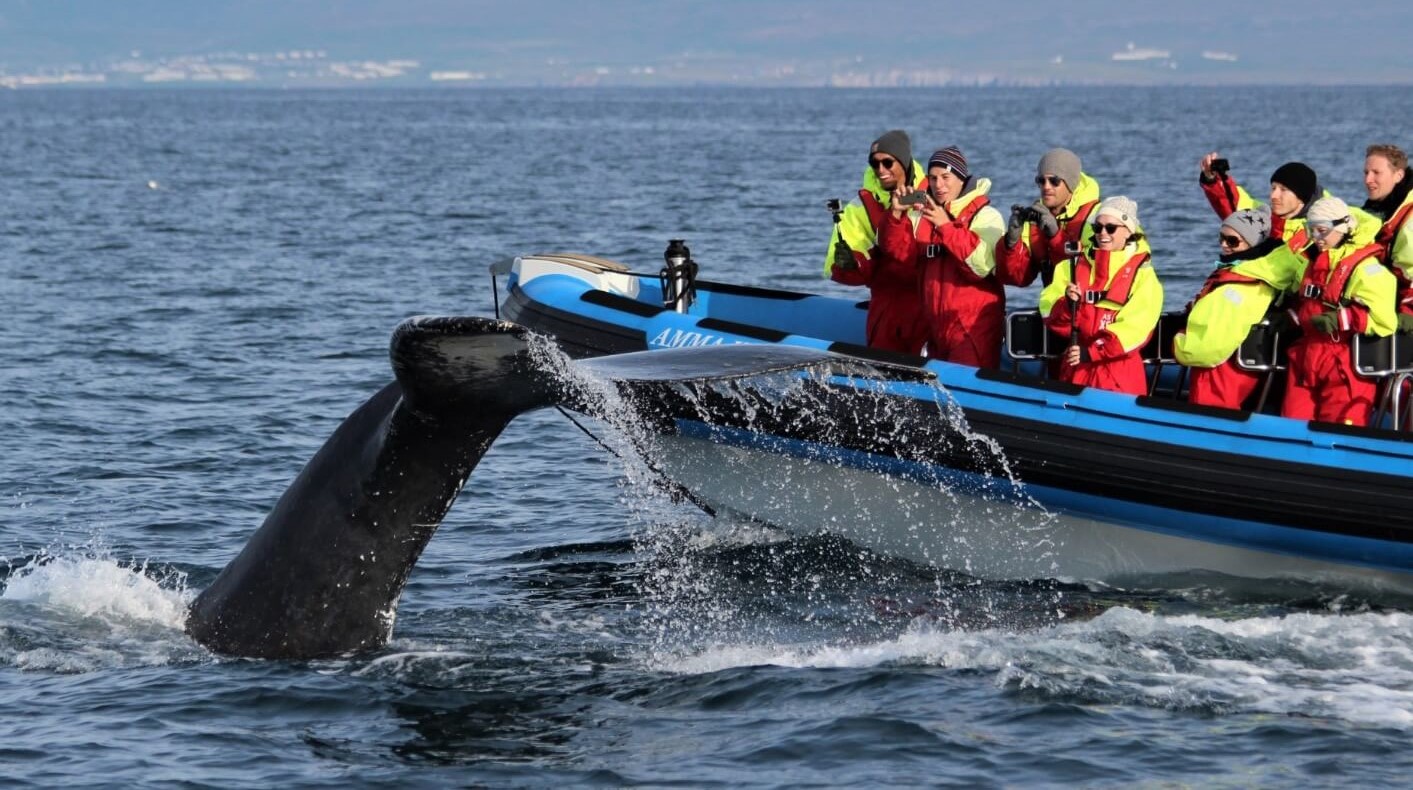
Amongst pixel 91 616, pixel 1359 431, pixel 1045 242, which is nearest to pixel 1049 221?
pixel 1045 242

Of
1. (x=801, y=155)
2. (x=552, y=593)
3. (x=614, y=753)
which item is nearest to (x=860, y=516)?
(x=552, y=593)

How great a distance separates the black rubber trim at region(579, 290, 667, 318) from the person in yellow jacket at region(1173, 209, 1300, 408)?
3.24 metres

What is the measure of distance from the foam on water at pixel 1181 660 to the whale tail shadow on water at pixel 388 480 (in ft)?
5.12

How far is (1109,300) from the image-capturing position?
1057 cm

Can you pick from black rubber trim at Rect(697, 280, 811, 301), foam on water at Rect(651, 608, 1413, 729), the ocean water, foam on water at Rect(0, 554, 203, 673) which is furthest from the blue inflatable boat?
foam on water at Rect(0, 554, 203, 673)

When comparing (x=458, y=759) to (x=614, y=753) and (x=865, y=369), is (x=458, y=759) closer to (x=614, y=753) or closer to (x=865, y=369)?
(x=614, y=753)

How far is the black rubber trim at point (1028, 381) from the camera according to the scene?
Result: 10.5 meters

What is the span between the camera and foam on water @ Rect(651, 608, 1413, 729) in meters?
8.77

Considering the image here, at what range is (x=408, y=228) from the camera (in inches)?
1314

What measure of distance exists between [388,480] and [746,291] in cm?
590

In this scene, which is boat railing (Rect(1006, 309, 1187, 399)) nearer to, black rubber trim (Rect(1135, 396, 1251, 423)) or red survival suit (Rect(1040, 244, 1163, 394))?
red survival suit (Rect(1040, 244, 1163, 394))

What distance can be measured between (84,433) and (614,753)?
8156mm

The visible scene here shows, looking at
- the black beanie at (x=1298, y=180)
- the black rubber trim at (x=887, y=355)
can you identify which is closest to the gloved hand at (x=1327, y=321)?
the black beanie at (x=1298, y=180)

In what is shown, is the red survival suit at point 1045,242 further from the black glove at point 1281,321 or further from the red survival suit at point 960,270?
the black glove at point 1281,321
